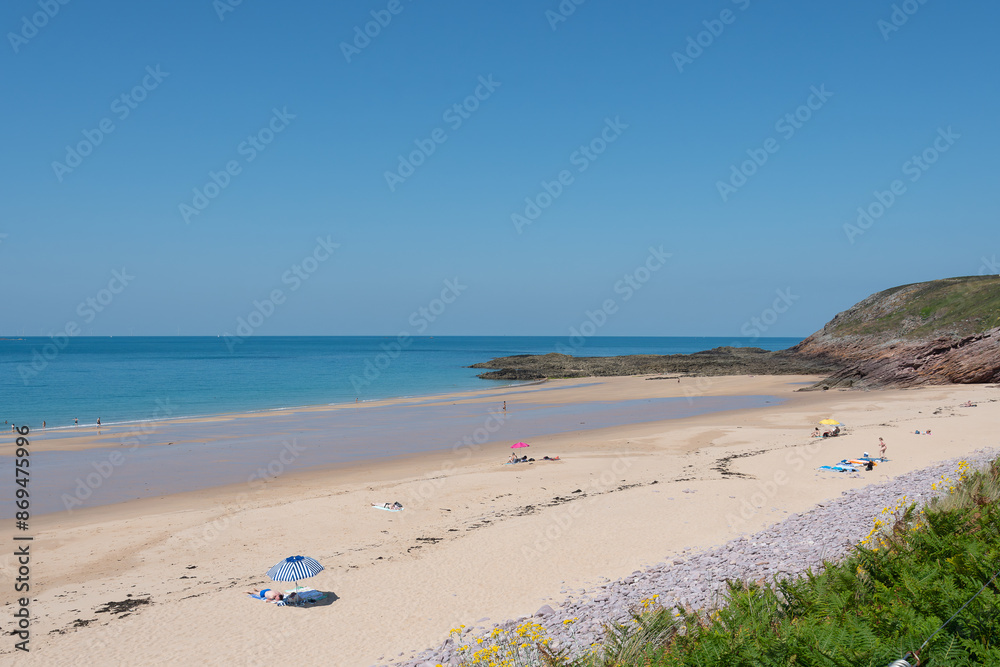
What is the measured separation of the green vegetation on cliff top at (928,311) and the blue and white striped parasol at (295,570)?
6501 centimetres

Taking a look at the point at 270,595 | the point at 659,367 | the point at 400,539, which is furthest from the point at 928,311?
the point at 270,595

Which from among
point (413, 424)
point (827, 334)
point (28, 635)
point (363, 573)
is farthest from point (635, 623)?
point (827, 334)

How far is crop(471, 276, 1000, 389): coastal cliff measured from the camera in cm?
4706

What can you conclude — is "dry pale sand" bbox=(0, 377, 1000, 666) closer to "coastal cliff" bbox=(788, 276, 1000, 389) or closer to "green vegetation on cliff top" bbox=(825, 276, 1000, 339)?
"coastal cliff" bbox=(788, 276, 1000, 389)

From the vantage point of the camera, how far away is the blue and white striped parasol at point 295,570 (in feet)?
38.8

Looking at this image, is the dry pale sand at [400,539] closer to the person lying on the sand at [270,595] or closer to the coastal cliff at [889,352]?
the person lying on the sand at [270,595]

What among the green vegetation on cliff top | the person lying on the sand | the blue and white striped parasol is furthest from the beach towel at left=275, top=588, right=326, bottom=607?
the green vegetation on cliff top

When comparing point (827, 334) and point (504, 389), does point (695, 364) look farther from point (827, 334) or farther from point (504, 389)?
point (504, 389)

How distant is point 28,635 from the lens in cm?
1038

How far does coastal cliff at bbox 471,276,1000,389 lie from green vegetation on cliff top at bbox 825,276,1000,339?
0.13m

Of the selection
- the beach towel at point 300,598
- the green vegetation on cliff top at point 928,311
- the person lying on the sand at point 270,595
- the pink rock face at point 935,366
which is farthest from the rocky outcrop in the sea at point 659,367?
the person lying on the sand at point 270,595

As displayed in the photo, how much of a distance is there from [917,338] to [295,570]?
75771 millimetres

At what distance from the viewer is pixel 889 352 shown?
188 feet

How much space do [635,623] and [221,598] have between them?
8.07 meters
